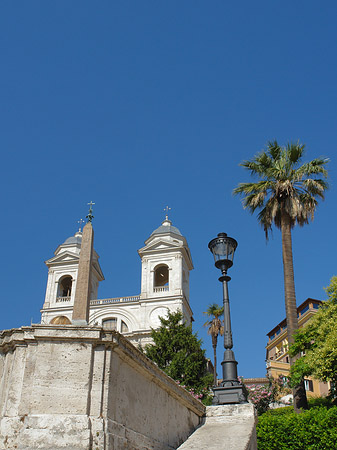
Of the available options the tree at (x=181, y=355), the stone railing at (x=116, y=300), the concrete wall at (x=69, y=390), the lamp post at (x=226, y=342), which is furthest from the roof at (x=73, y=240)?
the concrete wall at (x=69, y=390)

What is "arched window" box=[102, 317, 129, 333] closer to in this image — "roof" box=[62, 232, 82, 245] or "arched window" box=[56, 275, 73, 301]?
"arched window" box=[56, 275, 73, 301]

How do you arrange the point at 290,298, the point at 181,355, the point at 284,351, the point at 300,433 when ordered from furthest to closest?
the point at 284,351 < the point at 181,355 < the point at 290,298 < the point at 300,433

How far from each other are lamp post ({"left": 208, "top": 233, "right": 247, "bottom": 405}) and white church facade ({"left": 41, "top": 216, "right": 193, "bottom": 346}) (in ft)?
111

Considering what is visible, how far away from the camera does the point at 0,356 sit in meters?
5.84

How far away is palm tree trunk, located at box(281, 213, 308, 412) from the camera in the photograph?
60.1 feet

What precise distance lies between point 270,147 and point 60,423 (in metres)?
21.1

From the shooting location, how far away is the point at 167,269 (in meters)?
49.5

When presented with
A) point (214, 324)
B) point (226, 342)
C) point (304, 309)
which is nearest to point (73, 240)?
point (214, 324)

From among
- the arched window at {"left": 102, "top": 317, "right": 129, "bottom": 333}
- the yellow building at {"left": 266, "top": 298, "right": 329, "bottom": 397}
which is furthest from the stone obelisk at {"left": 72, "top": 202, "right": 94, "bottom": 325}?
the arched window at {"left": 102, "top": 317, "right": 129, "bottom": 333}

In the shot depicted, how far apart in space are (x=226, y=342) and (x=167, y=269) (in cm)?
4005

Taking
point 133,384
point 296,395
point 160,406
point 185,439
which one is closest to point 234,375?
point 185,439

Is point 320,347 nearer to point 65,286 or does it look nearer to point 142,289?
point 142,289

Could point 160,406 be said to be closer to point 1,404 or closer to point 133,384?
point 133,384

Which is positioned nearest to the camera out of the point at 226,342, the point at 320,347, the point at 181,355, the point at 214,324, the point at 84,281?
the point at 226,342
